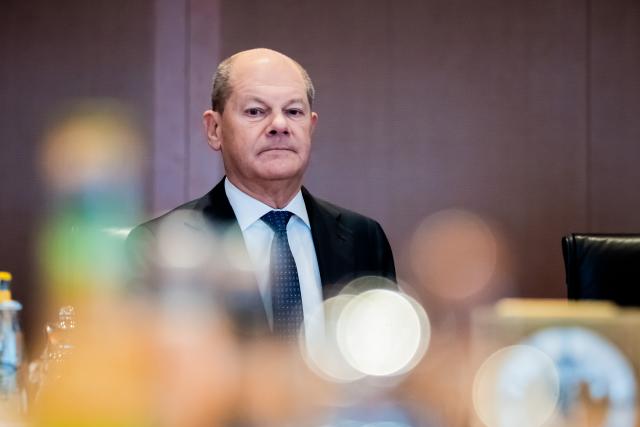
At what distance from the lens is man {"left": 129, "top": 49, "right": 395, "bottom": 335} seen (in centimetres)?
176

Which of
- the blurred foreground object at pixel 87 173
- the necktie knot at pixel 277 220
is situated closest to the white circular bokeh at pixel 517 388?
the necktie knot at pixel 277 220

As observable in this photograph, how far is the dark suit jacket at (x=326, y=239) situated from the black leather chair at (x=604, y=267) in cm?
49

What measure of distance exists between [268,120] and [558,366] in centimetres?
113

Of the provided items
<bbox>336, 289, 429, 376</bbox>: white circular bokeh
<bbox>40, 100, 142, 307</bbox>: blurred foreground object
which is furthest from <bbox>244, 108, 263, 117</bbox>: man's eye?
<bbox>40, 100, 142, 307</bbox>: blurred foreground object

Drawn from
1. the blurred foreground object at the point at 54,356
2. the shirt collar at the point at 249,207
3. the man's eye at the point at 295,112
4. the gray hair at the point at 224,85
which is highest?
the gray hair at the point at 224,85

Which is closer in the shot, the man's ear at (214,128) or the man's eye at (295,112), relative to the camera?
the man's eye at (295,112)

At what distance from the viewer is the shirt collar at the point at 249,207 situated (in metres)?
1.81

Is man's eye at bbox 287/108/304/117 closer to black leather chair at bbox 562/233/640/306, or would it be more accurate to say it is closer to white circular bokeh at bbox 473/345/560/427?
black leather chair at bbox 562/233/640/306

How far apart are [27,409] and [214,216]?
0.83 m

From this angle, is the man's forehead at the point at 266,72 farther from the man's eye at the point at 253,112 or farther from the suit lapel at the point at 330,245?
the suit lapel at the point at 330,245

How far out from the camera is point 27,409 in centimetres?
102

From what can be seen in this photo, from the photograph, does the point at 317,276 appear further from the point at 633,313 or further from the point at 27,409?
the point at 633,313

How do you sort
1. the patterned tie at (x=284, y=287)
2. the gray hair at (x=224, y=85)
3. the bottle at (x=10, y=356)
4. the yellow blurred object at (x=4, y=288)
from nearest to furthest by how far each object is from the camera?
the bottle at (x=10, y=356), the yellow blurred object at (x=4, y=288), the patterned tie at (x=284, y=287), the gray hair at (x=224, y=85)

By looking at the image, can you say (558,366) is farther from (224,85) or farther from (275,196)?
(224,85)
